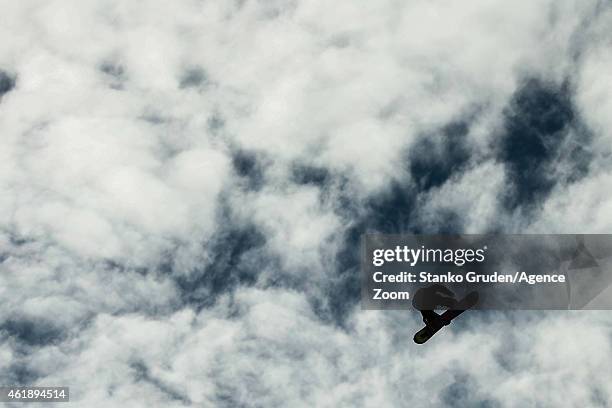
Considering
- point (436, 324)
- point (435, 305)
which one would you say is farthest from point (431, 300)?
point (436, 324)

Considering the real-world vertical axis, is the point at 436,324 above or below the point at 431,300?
below

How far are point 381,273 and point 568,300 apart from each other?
11749mm

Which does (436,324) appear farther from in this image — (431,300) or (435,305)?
(431,300)

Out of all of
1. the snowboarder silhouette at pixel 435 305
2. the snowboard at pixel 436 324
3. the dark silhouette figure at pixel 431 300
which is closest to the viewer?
the dark silhouette figure at pixel 431 300

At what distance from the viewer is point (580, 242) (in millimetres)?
36562

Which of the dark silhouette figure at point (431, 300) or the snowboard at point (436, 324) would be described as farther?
the snowboard at point (436, 324)

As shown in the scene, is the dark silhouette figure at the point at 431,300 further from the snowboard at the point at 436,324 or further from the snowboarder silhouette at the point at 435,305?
the snowboard at the point at 436,324

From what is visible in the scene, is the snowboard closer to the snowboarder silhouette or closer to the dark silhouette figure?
the snowboarder silhouette

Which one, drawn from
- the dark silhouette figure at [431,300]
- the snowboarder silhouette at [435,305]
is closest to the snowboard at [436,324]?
the snowboarder silhouette at [435,305]

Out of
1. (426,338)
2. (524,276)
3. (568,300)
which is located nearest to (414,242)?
(524,276)

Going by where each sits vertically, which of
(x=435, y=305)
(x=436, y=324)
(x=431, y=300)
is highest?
(x=431, y=300)

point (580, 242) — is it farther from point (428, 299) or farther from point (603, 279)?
point (428, 299)

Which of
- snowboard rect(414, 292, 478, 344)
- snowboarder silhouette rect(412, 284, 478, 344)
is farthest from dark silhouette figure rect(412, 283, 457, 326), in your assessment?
snowboard rect(414, 292, 478, 344)

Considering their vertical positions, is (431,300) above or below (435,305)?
above
